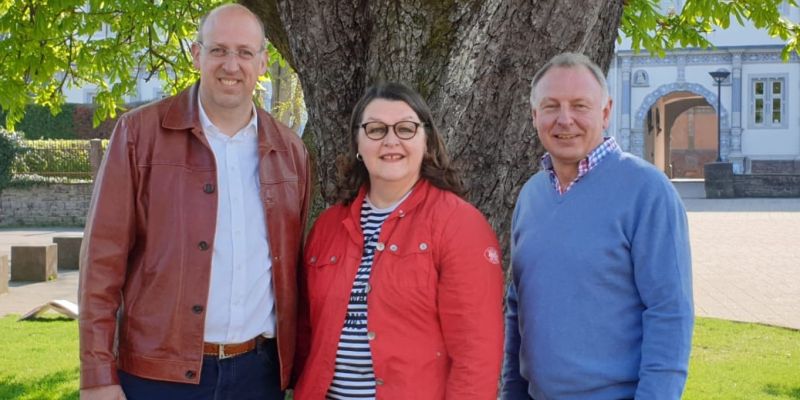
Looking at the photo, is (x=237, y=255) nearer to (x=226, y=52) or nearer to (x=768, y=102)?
(x=226, y=52)

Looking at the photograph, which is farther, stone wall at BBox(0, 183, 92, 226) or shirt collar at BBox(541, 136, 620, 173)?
stone wall at BBox(0, 183, 92, 226)

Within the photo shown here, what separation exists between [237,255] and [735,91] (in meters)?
40.2

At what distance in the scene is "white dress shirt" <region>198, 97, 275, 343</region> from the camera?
303 centimetres

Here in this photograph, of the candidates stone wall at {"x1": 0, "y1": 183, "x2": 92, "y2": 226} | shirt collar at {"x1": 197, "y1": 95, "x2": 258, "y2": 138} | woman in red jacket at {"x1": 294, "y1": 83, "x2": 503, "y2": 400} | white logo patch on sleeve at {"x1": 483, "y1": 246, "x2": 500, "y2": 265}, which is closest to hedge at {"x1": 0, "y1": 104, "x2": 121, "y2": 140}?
stone wall at {"x1": 0, "y1": 183, "x2": 92, "y2": 226}

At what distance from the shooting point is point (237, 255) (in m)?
3.05

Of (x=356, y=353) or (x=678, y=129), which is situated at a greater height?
(x=678, y=129)

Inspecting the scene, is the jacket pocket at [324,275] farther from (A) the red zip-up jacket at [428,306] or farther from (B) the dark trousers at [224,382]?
(B) the dark trousers at [224,382]

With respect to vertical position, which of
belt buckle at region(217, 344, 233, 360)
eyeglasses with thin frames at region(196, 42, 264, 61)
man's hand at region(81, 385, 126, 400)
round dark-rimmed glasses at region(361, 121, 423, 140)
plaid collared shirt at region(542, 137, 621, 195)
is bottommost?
man's hand at region(81, 385, 126, 400)

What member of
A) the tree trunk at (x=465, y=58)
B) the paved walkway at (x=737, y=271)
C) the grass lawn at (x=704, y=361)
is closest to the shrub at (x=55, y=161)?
the paved walkway at (x=737, y=271)

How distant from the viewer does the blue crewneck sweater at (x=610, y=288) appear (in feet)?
8.46

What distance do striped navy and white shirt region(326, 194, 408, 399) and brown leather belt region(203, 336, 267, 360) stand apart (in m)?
0.35

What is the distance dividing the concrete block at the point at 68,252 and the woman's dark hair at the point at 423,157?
14.8 m

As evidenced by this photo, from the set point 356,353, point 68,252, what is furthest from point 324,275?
point 68,252

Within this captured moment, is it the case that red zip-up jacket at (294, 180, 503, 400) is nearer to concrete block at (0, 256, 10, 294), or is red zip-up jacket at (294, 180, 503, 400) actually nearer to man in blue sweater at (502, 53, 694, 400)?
man in blue sweater at (502, 53, 694, 400)
